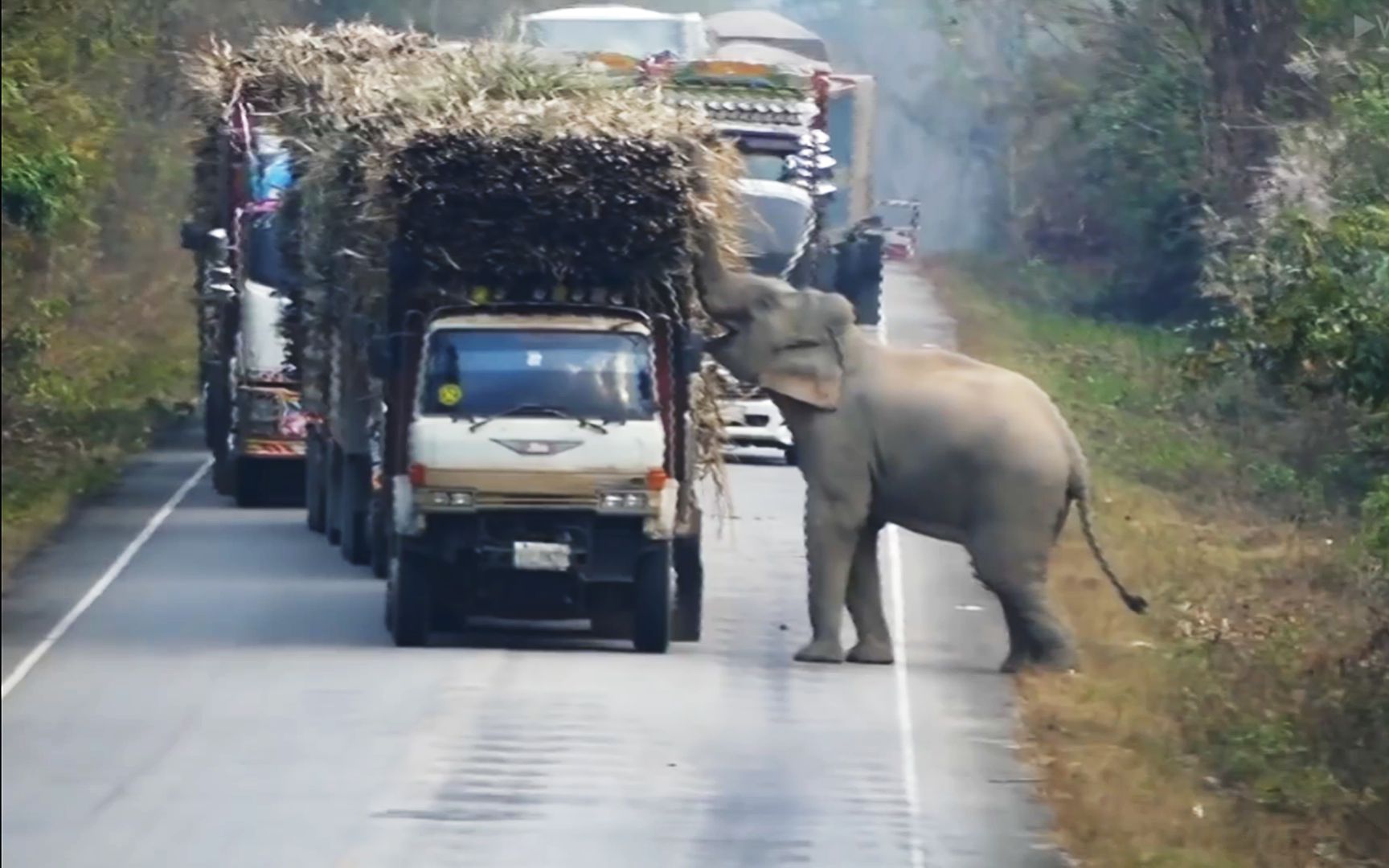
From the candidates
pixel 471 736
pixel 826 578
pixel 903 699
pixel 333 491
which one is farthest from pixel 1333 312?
pixel 333 491

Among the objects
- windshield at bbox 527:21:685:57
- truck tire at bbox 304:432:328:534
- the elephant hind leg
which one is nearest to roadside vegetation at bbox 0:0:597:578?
windshield at bbox 527:21:685:57

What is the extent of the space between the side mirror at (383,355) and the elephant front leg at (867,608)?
3.01m

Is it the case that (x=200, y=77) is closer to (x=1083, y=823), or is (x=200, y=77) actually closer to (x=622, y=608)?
(x=622, y=608)

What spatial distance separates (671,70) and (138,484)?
19.8ft

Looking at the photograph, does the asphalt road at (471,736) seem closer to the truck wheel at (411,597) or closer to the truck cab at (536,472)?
the truck wheel at (411,597)

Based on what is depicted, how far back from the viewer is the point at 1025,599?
18.6 meters

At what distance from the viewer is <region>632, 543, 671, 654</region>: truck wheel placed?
60.1ft

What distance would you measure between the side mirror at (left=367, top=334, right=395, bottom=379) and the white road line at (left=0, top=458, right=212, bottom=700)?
2.49 m

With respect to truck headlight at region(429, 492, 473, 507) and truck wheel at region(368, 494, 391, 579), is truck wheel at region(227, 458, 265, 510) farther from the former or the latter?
truck headlight at region(429, 492, 473, 507)

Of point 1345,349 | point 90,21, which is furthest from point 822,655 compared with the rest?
point 90,21

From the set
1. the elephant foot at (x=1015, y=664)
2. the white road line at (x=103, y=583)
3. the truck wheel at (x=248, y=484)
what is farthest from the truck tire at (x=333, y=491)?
the elephant foot at (x=1015, y=664)

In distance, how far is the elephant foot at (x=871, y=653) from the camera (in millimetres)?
18750

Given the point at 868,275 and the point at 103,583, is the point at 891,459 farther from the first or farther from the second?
the point at 868,275

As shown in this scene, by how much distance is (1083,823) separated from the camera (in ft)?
44.4
